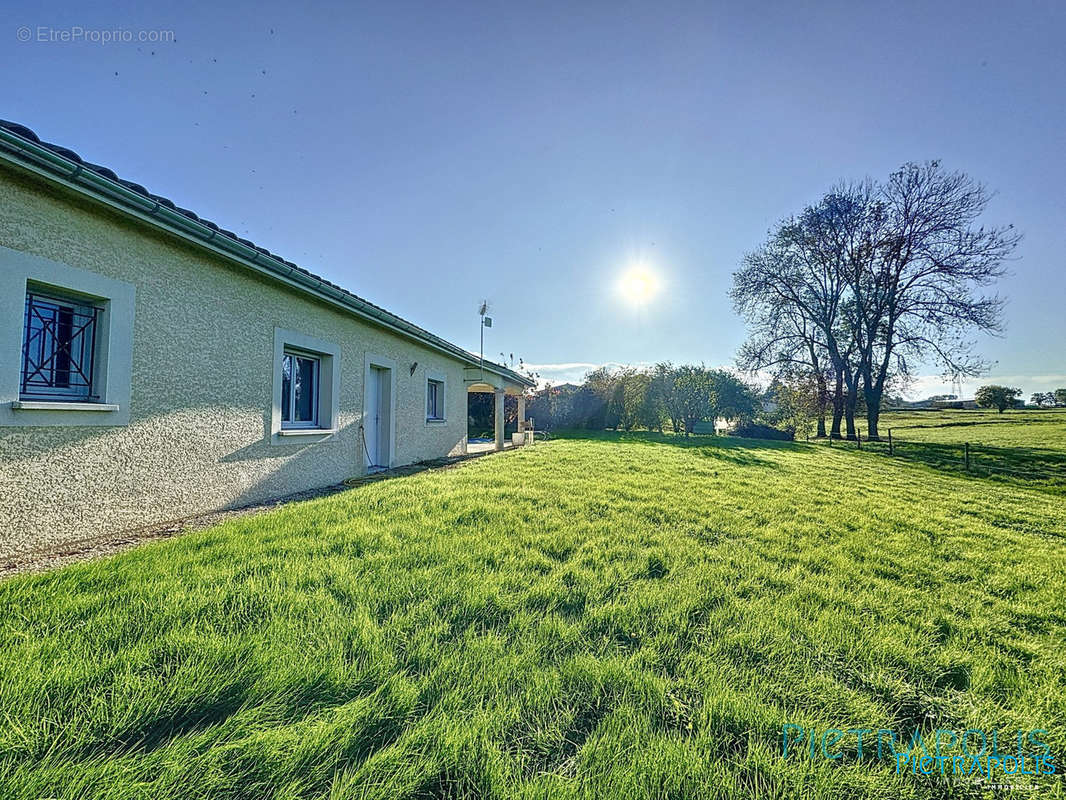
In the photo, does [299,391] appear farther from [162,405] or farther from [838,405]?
[838,405]

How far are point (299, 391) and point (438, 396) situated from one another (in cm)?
539

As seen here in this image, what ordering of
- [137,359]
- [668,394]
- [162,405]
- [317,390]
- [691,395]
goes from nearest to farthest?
[137,359]
[162,405]
[317,390]
[691,395]
[668,394]

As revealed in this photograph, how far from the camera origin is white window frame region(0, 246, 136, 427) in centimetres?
340

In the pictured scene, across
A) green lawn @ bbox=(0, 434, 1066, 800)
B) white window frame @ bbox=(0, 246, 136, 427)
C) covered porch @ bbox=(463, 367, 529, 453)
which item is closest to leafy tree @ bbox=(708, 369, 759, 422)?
covered porch @ bbox=(463, 367, 529, 453)

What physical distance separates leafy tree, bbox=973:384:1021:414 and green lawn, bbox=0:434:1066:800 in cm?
5814

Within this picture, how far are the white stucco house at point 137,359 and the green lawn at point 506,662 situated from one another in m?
1.16

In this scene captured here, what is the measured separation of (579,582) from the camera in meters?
3.19

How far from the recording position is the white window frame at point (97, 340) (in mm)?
3398

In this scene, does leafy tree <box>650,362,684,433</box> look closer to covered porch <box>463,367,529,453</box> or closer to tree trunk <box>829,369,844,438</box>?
tree trunk <box>829,369,844,438</box>

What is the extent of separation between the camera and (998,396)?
4238 cm

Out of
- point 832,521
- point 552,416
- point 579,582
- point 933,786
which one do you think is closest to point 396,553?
point 579,582

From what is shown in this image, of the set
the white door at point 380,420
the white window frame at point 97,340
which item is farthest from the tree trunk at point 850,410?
the white window frame at point 97,340

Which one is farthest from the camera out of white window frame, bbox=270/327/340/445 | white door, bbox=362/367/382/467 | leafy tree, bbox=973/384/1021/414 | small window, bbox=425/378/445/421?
leafy tree, bbox=973/384/1021/414

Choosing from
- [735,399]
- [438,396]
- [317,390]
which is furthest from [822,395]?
[317,390]
